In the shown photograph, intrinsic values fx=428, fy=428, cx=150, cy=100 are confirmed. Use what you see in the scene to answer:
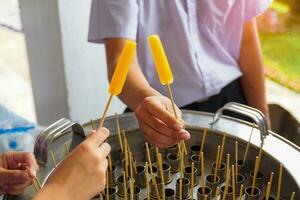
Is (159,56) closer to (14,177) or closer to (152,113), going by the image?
(152,113)

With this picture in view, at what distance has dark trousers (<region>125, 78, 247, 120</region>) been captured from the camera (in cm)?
111

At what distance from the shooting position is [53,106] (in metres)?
1.81

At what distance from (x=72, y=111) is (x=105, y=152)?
1160 mm

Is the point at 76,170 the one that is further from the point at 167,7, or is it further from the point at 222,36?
the point at 222,36

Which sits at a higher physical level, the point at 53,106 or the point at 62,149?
the point at 62,149

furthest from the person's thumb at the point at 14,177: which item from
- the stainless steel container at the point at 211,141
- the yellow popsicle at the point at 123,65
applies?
the yellow popsicle at the point at 123,65

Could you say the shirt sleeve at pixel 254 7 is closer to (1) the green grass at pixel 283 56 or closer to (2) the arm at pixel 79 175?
(2) the arm at pixel 79 175

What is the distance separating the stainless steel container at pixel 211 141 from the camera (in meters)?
0.80

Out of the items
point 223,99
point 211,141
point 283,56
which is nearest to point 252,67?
point 223,99

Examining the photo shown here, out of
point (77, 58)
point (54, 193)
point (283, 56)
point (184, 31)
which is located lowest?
point (283, 56)

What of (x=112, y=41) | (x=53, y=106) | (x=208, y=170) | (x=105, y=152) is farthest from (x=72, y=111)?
(x=105, y=152)

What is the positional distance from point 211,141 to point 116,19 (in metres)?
0.35

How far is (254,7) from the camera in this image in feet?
3.77

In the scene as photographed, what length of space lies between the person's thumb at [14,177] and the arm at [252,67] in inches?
27.6
